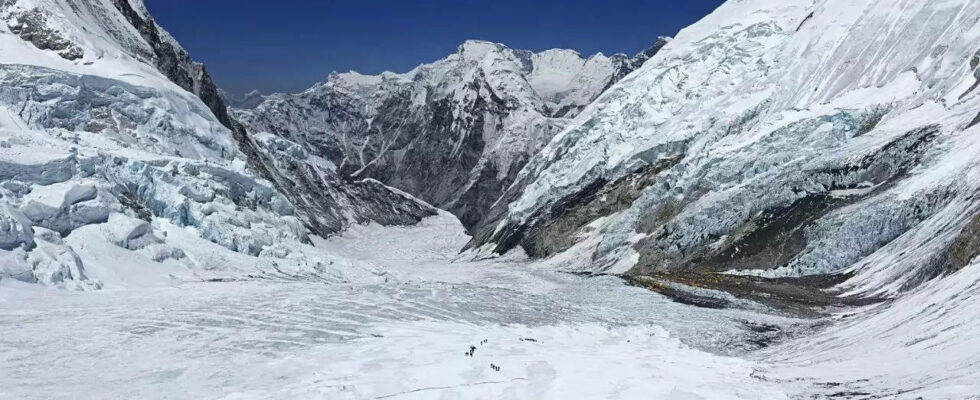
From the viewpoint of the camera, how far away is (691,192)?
3944 inches

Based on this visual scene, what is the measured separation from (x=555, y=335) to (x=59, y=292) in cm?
2864

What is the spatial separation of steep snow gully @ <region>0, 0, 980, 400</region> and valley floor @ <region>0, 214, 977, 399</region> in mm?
164

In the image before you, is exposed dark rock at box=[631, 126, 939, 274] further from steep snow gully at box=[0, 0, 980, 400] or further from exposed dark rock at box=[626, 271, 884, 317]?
exposed dark rock at box=[626, 271, 884, 317]

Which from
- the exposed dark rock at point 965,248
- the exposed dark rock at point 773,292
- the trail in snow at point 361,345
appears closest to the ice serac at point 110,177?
the trail in snow at point 361,345

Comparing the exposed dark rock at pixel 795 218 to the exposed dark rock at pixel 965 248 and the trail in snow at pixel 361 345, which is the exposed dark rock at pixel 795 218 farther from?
the trail in snow at pixel 361 345

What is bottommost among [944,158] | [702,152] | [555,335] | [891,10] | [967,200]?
[555,335]

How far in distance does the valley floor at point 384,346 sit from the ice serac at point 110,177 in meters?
8.78

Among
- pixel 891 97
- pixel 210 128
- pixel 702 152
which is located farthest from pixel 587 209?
pixel 210 128

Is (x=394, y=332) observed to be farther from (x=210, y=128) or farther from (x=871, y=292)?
(x=210, y=128)

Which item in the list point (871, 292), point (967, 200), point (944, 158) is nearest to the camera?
point (871, 292)

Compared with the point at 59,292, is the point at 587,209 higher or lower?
higher

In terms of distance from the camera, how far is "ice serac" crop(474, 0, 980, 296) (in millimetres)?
62531

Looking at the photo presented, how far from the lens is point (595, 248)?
113 m

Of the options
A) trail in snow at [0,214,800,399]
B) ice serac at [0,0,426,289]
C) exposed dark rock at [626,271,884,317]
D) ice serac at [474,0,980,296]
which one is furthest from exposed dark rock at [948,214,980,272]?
ice serac at [0,0,426,289]
